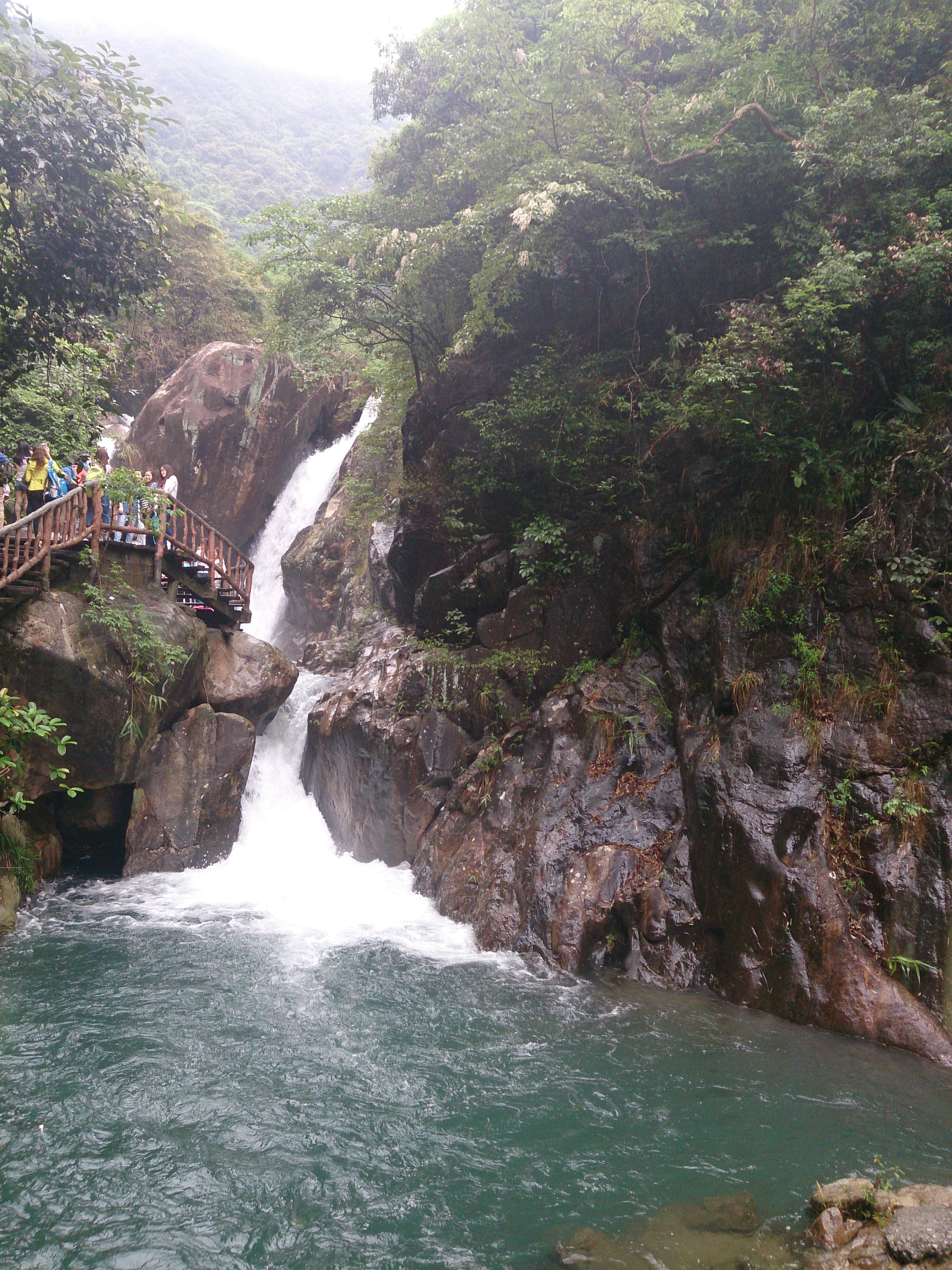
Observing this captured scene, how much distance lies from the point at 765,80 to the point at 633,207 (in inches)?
87.5

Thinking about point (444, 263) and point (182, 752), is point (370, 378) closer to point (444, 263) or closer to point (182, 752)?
point (444, 263)

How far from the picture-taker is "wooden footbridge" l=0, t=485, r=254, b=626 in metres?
9.72

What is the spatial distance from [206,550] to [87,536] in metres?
2.78

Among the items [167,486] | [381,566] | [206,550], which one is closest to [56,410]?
[167,486]

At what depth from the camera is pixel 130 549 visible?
11750mm

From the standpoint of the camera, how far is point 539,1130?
5391 millimetres

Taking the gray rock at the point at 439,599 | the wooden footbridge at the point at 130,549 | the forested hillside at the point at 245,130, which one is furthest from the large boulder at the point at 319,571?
the forested hillside at the point at 245,130

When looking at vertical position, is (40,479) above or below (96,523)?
above

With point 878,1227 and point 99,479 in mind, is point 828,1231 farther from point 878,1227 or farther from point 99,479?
point 99,479

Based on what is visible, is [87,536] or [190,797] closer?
[87,536]

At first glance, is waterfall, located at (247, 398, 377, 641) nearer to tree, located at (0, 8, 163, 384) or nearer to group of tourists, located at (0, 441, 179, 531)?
group of tourists, located at (0, 441, 179, 531)

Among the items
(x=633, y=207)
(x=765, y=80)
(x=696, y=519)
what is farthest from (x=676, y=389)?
(x=765, y=80)

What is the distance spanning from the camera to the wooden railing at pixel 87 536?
9.62 metres

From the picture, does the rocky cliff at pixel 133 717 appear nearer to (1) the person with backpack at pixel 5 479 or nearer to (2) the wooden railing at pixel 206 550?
(2) the wooden railing at pixel 206 550
